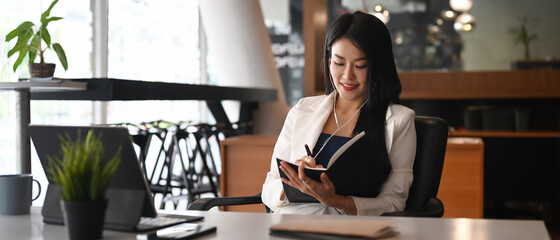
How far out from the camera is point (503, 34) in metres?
8.77

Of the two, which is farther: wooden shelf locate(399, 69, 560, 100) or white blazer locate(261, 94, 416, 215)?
wooden shelf locate(399, 69, 560, 100)

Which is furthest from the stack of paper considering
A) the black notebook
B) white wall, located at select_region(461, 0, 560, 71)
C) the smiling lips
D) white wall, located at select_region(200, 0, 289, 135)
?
white wall, located at select_region(461, 0, 560, 71)

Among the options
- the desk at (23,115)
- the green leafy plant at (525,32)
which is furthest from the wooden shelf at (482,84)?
the desk at (23,115)

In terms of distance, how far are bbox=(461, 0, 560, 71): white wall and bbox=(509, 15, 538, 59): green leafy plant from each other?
47 mm

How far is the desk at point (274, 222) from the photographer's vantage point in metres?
1.44

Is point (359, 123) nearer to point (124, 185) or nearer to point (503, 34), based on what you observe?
point (124, 185)

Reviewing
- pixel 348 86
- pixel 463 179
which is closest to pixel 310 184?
pixel 348 86

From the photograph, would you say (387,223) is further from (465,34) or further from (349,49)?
(465,34)

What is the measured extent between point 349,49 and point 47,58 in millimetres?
3470

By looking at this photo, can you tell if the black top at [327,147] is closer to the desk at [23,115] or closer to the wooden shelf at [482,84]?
the desk at [23,115]

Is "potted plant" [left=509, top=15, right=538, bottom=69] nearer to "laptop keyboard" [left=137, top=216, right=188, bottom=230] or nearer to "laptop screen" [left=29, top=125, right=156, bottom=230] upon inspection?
"laptop keyboard" [left=137, top=216, right=188, bottom=230]

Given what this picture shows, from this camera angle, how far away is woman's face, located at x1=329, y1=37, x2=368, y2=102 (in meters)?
2.32

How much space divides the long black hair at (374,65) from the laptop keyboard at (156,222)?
0.89 meters

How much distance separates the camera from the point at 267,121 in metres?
7.18
